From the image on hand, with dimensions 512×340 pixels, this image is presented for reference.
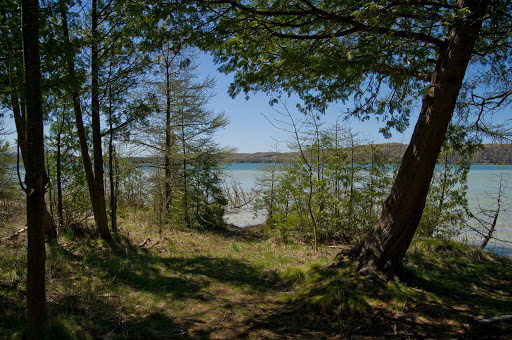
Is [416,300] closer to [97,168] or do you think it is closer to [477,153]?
[477,153]

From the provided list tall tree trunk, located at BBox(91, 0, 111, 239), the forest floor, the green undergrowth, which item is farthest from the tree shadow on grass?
the green undergrowth

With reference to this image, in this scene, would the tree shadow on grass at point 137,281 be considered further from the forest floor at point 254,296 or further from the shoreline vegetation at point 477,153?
the shoreline vegetation at point 477,153

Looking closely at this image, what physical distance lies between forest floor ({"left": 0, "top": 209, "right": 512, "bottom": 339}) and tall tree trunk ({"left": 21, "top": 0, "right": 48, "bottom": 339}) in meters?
0.45

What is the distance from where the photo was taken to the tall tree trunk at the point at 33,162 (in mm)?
2398

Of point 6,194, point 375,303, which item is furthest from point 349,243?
point 6,194

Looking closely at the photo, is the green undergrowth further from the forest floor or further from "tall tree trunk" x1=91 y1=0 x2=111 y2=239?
"tall tree trunk" x1=91 y1=0 x2=111 y2=239

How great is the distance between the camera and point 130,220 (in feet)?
36.7

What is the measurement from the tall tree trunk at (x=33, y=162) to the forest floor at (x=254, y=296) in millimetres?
452

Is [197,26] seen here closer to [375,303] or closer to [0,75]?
[0,75]

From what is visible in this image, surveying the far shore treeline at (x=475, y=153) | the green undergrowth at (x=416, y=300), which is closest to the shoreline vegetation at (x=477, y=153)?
the far shore treeline at (x=475, y=153)

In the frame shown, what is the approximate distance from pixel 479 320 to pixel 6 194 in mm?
11912

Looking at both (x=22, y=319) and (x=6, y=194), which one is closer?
(x=22, y=319)

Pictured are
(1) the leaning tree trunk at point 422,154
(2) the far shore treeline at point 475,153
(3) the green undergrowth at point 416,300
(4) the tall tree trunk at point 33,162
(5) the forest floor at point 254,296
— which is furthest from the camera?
(2) the far shore treeline at point 475,153

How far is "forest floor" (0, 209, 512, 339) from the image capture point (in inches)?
124
